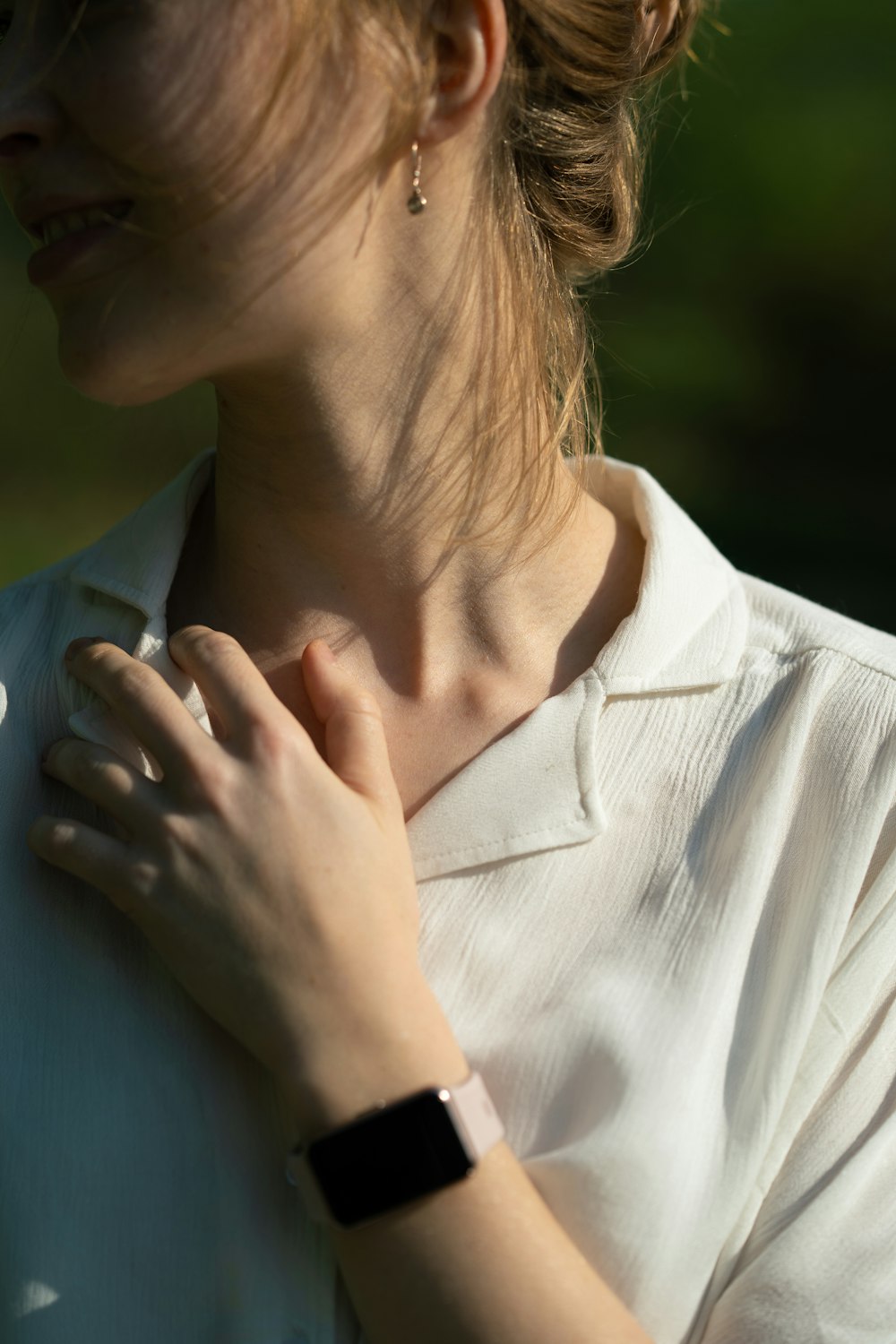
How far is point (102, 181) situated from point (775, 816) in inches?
36.2

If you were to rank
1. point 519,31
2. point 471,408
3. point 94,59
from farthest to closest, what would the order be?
1. point 471,408
2. point 519,31
3. point 94,59

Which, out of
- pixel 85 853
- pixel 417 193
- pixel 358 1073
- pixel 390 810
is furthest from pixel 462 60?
pixel 358 1073

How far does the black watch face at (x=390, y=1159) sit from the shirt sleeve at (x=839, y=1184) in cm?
31

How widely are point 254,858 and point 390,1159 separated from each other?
29 cm

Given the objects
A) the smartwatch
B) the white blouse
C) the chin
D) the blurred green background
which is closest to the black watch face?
the smartwatch

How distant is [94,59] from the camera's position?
133cm

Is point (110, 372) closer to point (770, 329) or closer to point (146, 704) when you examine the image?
point (146, 704)

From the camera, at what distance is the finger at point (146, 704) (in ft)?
4.39

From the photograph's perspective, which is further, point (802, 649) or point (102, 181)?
point (802, 649)

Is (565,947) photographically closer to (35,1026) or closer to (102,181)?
(35,1026)

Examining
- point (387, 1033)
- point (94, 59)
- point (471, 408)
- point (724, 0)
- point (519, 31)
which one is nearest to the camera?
point (387, 1033)

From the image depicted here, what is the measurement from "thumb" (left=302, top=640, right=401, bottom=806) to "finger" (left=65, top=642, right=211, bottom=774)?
145 millimetres

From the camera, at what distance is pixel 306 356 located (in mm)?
1475

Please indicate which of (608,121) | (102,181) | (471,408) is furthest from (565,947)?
(608,121)
